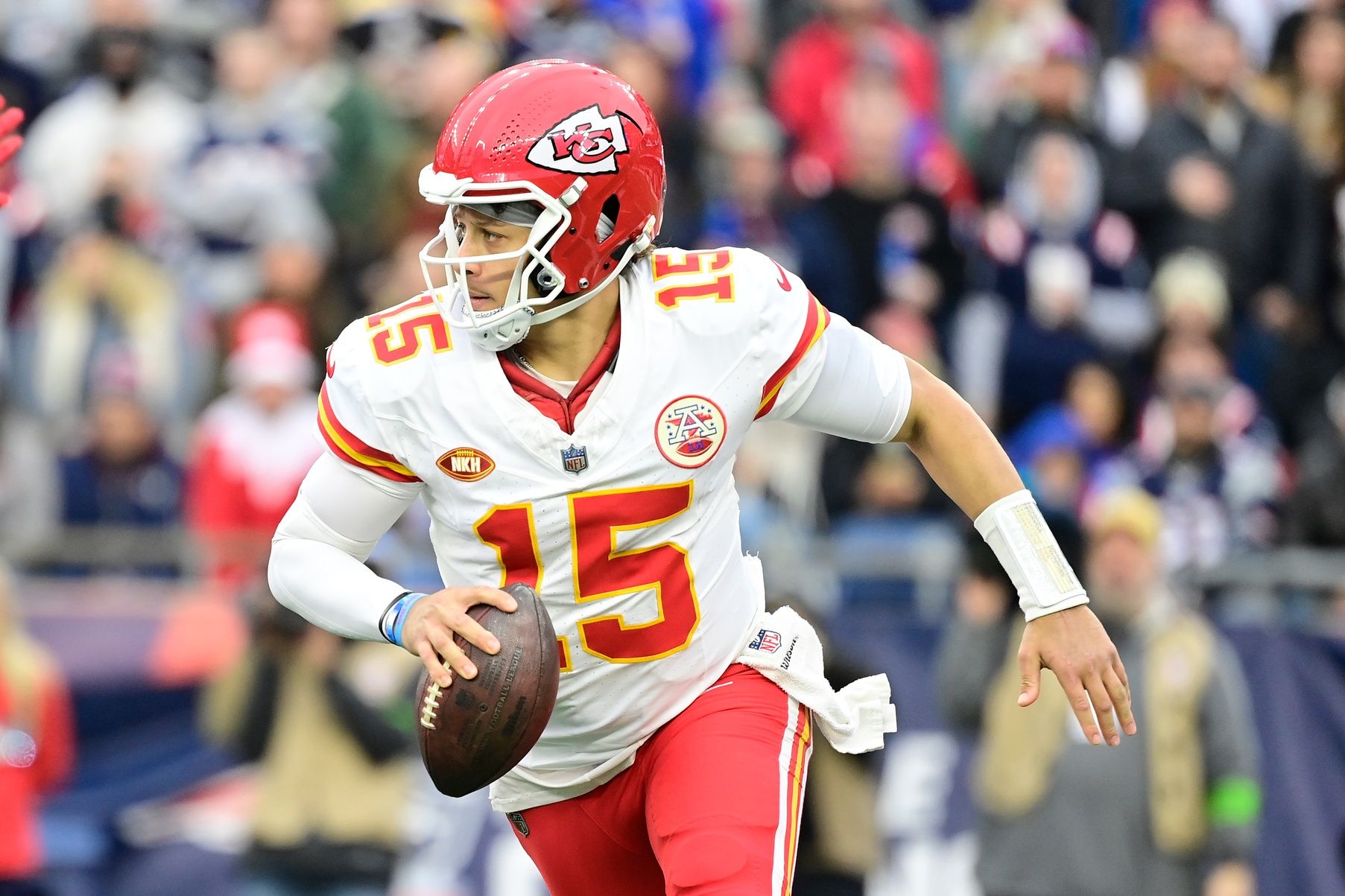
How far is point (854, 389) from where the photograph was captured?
445cm

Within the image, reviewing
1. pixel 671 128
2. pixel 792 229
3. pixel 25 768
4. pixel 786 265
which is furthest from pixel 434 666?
pixel 671 128

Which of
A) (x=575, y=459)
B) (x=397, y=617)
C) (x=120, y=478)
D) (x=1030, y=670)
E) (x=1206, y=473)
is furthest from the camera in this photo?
(x=120, y=478)

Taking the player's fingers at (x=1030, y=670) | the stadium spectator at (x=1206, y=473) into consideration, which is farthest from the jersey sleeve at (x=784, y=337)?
the stadium spectator at (x=1206, y=473)

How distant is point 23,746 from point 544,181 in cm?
434

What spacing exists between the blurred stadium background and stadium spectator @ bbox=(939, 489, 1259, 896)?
0.50 ft

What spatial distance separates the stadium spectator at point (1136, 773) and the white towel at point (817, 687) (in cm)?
254

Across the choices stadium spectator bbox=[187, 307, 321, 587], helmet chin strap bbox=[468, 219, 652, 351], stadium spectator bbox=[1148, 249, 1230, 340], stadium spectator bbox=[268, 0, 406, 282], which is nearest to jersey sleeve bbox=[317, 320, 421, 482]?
helmet chin strap bbox=[468, 219, 652, 351]

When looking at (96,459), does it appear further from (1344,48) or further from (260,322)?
(1344,48)

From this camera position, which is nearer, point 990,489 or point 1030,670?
point 1030,670

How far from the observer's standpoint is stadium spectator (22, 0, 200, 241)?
1046cm

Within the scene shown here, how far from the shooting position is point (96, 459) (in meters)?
9.44

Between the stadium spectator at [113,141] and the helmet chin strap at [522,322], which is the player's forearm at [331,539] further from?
the stadium spectator at [113,141]

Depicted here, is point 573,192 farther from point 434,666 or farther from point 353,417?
point 434,666

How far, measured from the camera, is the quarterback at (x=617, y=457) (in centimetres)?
427
